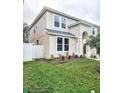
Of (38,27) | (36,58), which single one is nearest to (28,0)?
(38,27)

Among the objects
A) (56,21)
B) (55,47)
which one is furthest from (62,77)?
(56,21)

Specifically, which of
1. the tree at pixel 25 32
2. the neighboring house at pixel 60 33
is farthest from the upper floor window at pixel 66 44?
the tree at pixel 25 32

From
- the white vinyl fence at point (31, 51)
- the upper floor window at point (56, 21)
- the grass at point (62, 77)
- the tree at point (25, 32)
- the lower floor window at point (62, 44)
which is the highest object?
the upper floor window at point (56, 21)

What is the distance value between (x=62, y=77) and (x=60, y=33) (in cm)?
37

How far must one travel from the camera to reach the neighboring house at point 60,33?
1521 mm

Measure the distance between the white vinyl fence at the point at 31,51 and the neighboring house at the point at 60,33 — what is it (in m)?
0.03

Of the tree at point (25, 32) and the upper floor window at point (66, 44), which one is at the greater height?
the tree at point (25, 32)

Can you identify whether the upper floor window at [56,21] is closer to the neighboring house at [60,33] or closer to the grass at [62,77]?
the neighboring house at [60,33]

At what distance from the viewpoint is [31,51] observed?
151 cm

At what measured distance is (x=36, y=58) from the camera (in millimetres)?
1524
